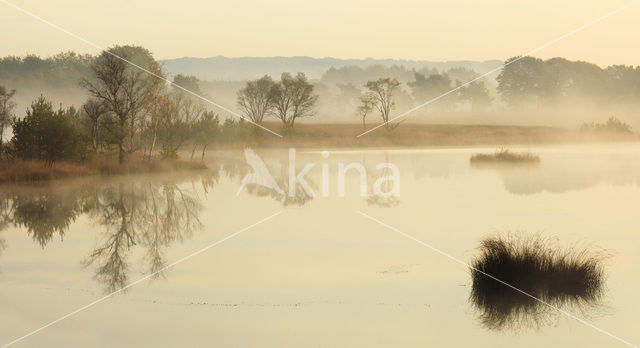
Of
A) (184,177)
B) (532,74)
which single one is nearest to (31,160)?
(184,177)

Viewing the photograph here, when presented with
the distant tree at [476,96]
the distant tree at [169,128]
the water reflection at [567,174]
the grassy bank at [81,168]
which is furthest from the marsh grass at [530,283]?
the distant tree at [476,96]

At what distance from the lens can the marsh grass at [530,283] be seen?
10.6 meters

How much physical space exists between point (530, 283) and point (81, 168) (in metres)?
29.6

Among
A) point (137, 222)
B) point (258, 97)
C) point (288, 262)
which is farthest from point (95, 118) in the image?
point (258, 97)

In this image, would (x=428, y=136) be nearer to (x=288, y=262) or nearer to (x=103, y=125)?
(x=103, y=125)

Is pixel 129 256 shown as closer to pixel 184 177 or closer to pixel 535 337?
pixel 535 337

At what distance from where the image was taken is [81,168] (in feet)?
119

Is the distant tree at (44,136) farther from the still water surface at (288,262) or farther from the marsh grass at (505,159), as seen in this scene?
the marsh grass at (505,159)

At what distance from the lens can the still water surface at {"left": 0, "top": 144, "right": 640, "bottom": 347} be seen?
950 centimetres

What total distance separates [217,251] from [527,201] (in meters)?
13.8

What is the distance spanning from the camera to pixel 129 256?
1532cm

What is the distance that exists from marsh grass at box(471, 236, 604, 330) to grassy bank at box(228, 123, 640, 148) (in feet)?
174

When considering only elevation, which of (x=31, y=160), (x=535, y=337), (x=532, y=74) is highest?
(x=532, y=74)

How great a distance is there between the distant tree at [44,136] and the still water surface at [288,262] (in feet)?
18.0
